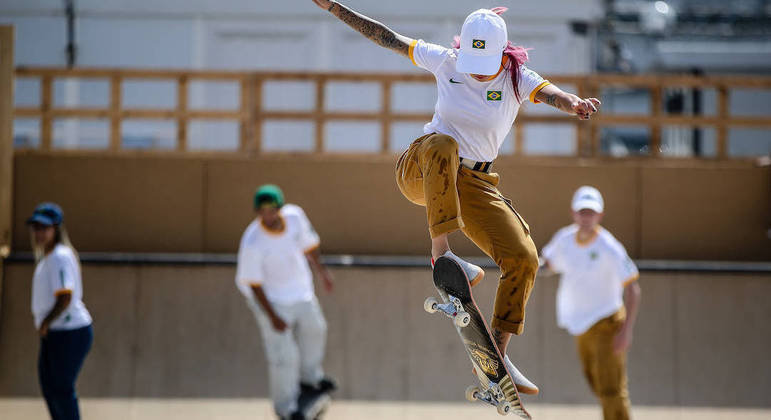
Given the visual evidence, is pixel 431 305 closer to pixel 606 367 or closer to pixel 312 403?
pixel 606 367

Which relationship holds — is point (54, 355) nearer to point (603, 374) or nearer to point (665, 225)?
point (603, 374)

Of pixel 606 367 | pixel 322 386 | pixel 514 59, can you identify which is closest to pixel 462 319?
pixel 514 59

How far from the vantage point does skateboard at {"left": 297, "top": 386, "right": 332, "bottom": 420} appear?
363 inches

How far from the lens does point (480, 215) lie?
208 inches

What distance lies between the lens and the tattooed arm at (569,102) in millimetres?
4613

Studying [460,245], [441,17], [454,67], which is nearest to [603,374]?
[460,245]

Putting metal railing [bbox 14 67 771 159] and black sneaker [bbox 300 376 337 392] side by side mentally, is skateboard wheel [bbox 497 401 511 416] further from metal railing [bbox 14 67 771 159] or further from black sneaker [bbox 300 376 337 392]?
metal railing [bbox 14 67 771 159]

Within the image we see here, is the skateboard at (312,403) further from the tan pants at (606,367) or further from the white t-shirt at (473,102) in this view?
the white t-shirt at (473,102)

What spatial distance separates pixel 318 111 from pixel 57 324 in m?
4.25

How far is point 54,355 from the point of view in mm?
8016

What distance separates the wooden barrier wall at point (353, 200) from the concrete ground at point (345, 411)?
165cm

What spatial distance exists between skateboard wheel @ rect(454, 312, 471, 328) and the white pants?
4.24 meters

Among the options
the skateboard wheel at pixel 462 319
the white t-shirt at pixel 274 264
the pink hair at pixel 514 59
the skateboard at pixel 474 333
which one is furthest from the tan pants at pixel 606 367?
the pink hair at pixel 514 59

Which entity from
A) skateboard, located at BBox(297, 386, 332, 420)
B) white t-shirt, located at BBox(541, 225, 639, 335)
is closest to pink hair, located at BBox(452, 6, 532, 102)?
white t-shirt, located at BBox(541, 225, 639, 335)
